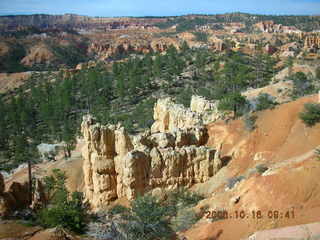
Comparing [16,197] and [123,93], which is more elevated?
[123,93]

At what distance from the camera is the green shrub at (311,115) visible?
24734 mm

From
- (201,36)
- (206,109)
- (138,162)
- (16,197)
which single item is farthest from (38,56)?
(138,162)

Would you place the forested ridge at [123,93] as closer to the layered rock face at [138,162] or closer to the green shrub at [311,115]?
the layered rock face at [138,162]

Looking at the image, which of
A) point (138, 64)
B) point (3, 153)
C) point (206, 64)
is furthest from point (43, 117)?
point (206, 64)

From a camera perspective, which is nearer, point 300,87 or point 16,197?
point 16,197

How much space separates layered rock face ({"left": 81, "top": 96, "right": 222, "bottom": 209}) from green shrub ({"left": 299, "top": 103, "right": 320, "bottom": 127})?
674 centimetres

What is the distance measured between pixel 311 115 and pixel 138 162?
12.3 meters

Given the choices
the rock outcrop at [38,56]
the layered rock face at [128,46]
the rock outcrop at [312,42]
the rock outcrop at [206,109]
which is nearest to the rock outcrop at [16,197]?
the rock outcrop at [206,109]

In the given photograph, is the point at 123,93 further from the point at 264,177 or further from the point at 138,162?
the point at 264,177

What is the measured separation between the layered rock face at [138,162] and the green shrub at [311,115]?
22.1 feet

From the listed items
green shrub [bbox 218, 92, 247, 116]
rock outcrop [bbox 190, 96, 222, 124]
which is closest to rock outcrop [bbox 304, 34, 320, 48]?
rock outcrop [bbox 190, 96, 222, 124]

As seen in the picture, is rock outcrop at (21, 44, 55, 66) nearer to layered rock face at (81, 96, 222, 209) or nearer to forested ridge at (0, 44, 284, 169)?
forested ridge at (0, 44, 284, 169)

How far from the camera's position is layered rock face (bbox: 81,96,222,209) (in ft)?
79.5

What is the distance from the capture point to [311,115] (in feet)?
81.5
